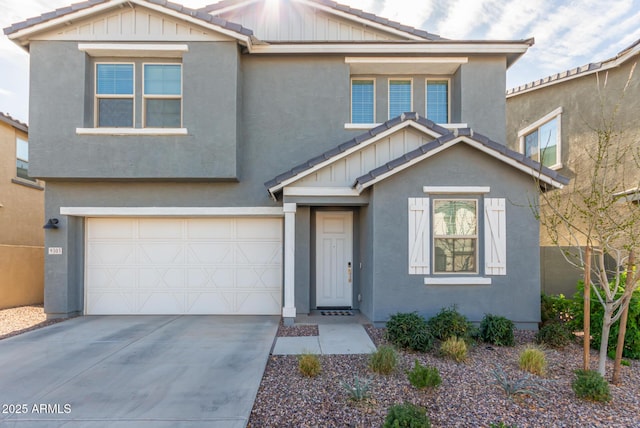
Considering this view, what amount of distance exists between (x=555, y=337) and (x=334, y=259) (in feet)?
15.6

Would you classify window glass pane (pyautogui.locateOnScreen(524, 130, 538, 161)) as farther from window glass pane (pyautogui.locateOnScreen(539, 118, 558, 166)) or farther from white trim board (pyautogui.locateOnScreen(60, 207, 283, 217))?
white trim board (pyautogui.locateOnScreen(60, 207, 283, 217))

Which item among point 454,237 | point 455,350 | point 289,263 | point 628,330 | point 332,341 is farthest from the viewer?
point 289,263

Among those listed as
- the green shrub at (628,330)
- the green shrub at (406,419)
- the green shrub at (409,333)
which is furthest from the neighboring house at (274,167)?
the green shrub at (406,419)

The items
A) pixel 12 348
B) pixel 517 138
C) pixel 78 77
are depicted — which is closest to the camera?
pixel 12 348

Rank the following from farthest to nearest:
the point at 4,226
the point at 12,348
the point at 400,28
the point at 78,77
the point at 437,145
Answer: the point at 4,226 < the point at 400,28 < the point at 78,77 < the point at 437,145 < the point at 12,348

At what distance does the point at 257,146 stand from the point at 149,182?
9.13 ft

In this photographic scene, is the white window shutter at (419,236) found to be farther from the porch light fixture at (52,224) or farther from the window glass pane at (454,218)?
the porch light fixture at (52,224)

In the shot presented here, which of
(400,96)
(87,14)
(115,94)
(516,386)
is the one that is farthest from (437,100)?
(87,14)

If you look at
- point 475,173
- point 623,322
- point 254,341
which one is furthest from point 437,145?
point 254,341

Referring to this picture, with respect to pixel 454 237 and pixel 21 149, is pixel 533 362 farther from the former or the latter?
pixel 21 149

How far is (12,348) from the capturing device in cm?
626

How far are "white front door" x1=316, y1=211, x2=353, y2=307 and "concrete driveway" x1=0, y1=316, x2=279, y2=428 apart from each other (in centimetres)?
164

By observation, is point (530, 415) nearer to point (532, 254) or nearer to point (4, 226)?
point (532, 254)

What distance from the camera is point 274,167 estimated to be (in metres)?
8.69
